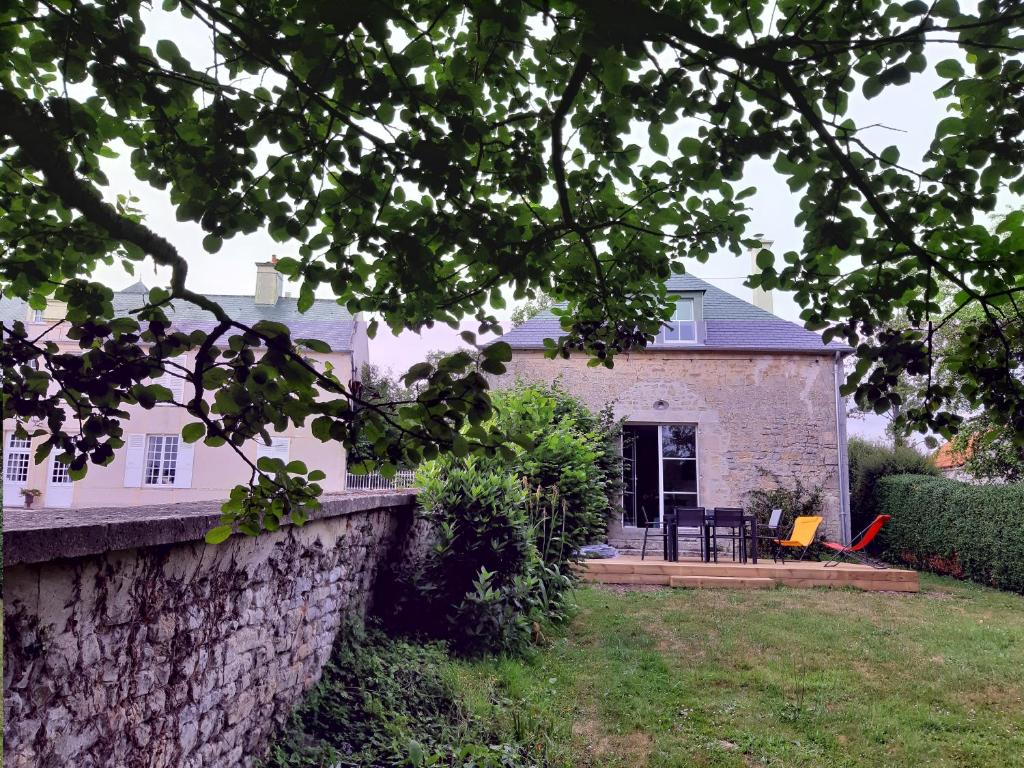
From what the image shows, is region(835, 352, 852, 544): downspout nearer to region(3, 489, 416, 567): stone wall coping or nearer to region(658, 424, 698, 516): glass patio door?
region(658, 424, 698, 516): glass patio door

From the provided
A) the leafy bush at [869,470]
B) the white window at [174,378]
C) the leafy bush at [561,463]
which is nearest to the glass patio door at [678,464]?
the leafy bush at [869,470]

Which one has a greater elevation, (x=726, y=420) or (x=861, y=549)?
(x=726, y=420)

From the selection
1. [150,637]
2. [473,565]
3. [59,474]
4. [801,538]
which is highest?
[59,474]

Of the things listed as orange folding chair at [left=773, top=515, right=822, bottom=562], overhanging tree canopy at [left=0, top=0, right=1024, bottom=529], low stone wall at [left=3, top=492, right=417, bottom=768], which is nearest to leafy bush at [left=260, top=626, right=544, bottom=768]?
low stone wall at [left=3, top=492, right=417, bottom=768]

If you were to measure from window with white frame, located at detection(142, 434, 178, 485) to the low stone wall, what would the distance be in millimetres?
197

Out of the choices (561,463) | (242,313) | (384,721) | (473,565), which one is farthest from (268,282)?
(561,463)

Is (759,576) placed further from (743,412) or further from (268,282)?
(268,282)

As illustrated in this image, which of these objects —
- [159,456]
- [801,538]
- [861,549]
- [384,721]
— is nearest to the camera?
[159,456]

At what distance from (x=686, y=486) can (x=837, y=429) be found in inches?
75.0

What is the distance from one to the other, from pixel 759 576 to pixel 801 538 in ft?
3.65

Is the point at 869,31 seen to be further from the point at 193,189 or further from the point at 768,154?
the point at 193,189

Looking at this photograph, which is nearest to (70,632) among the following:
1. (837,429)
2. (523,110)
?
(523,110)

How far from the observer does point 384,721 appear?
8.06ft

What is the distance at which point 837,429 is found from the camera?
304 inches
